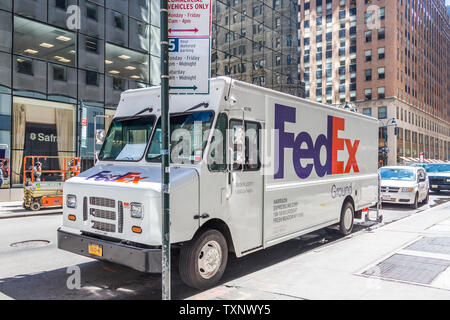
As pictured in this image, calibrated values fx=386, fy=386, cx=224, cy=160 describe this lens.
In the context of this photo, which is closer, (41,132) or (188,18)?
(188,18)

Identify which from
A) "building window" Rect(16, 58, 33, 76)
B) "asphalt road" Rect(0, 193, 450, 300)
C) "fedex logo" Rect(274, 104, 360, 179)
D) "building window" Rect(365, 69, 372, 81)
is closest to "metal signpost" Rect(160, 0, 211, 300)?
"asphalt road" Rect(0, 193, 450, 300)

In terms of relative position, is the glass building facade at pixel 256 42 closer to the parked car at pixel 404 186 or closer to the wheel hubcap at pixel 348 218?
the parked car at pixel 404 186

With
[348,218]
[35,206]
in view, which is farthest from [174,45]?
[35,206]

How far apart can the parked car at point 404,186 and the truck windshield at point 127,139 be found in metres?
13.0

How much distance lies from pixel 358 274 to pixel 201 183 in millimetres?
3009

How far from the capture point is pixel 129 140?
651cm

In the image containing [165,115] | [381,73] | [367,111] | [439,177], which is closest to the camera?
[165,115]

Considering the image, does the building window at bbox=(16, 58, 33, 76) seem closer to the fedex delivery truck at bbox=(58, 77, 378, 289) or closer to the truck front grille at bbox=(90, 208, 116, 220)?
the fedex delivery truck at bbox=(58, 77, 378, 289)

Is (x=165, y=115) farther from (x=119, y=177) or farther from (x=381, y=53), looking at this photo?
(x=381, y=53)

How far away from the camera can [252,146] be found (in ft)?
21.2

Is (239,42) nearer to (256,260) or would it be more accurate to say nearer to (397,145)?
(256,260)

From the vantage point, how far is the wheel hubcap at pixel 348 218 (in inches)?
390

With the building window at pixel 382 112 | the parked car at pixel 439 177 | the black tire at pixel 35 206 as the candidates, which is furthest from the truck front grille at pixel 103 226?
the building window at pixel 382 112

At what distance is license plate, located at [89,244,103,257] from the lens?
211 inches
